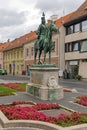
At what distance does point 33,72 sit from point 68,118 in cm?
802

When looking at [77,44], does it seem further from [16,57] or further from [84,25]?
[16,57]

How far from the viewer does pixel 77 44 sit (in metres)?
42.5

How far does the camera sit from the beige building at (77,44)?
40344 millimetres

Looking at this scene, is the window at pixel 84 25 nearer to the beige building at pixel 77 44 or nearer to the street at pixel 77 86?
the beige building at pixel 77 44

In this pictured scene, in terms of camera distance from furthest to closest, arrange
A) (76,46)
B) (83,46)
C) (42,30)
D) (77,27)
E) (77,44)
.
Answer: (76,46), (77,44), (77,27), (83,46), (42,30)

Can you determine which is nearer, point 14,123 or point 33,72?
point 14,123

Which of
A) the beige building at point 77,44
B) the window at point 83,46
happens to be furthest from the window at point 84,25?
the window at point 83,46

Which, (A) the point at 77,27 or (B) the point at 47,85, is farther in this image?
(A) the point at 77,27

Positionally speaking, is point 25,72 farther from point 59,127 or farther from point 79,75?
point 59,127

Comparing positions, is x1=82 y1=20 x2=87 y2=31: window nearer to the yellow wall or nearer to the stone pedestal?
the stone pedestal

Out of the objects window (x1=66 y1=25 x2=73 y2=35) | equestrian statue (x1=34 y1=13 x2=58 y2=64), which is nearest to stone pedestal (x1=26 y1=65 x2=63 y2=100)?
equestrian statue (x1=34 y1=13 x2=58 y2=64)

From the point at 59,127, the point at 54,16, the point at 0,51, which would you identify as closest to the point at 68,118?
the point at 59,127

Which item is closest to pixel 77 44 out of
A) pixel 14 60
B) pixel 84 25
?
pixel 84 25

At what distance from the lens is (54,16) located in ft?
Result: 185
